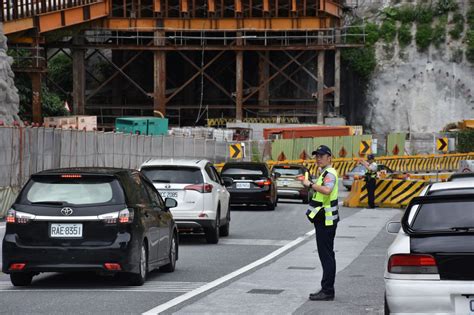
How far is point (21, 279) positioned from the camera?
563 inches

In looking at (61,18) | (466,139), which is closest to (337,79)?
(466,139)

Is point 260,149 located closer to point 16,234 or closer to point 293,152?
point 293,152

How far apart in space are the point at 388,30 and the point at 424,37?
2.58 m

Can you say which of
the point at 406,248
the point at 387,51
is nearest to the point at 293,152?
the point at 387,51

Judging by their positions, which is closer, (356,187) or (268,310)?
(268,310)

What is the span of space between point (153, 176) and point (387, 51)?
63.0 m

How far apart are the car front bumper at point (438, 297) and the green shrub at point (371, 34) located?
73673 millimetres

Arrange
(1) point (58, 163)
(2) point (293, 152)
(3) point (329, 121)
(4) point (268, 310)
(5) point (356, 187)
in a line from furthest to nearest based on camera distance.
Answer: (3) point (329, 121), (2) point (293, 152), (5) point (356, 187), (1) point (58, 163), (4) point (268, 310)

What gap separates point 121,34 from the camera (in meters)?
81.0

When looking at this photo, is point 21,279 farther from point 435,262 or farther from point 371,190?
point 371,190

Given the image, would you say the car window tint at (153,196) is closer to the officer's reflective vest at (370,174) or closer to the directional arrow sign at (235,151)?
the officer's reflective vest at (370,174)

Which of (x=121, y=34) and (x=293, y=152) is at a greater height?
(x=121, y=34)

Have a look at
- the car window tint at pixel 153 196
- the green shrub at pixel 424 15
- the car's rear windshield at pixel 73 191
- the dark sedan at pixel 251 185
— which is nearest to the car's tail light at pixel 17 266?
the car's rear windshield at pixel 73 191

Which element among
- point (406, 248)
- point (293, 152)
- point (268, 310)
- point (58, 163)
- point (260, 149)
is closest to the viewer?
point (406, 248)
